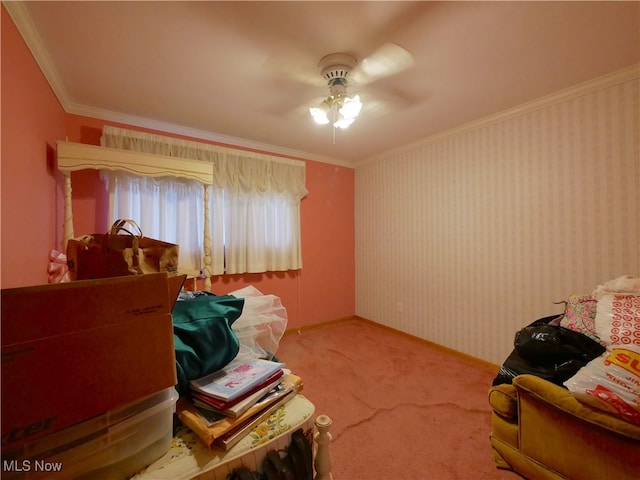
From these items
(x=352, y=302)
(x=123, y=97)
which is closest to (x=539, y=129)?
(x=352, y=302)

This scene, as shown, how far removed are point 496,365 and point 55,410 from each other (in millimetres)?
3032

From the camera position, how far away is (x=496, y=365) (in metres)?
2.47

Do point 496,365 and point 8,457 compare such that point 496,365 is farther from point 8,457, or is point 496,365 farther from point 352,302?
point 8,457

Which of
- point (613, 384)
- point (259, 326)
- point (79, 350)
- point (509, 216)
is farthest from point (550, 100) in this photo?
point (79, 350)

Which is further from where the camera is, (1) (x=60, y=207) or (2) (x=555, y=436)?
(1) (x=60, y=207)

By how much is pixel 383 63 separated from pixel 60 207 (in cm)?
257

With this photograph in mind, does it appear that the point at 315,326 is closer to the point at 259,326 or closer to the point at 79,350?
the point at 259,326

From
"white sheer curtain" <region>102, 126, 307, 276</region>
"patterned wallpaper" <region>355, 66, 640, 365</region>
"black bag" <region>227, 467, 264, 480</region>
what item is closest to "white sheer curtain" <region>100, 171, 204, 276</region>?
"white sheer curtain" <region>102, 126, 307, 276</region>

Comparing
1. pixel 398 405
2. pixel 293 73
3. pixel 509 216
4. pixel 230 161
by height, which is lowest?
pixel 398 405

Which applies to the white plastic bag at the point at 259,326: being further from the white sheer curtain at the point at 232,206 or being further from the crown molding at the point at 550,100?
the crown molding at the point at 550,100

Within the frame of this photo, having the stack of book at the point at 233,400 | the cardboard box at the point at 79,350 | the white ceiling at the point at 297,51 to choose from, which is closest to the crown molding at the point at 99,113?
the white ceiling at the point at 297,51

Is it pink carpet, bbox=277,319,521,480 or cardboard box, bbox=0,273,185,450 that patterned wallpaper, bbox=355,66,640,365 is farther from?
cardboard box, bbox=0,273,185,450

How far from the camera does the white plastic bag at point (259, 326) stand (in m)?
1.14

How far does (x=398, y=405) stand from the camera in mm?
1986
